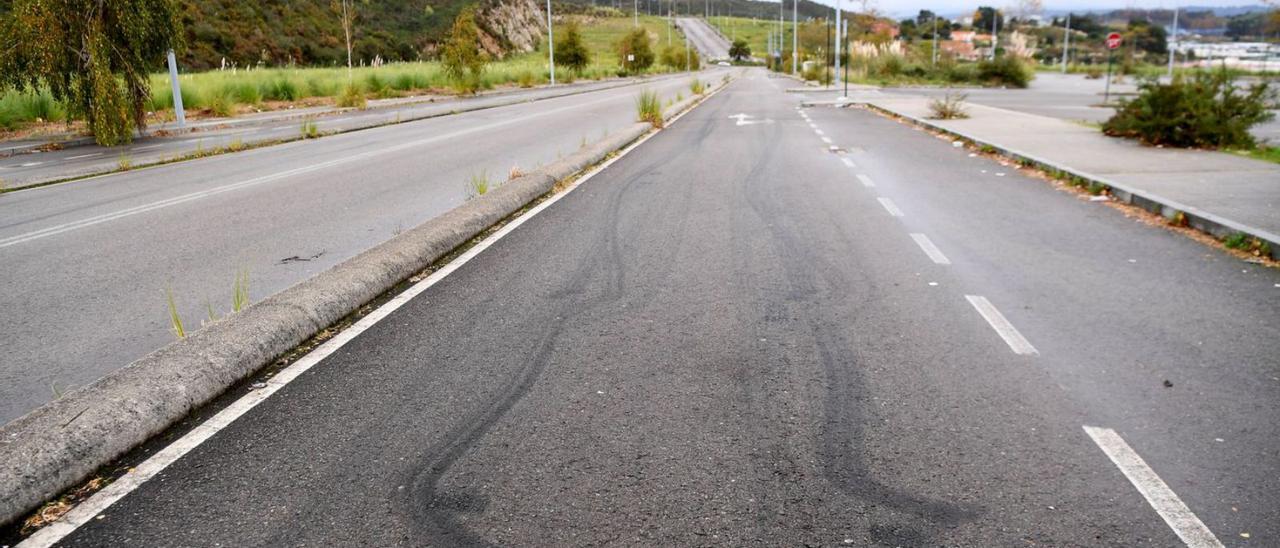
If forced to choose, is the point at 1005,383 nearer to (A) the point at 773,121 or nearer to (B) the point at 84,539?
(B) the point at 84,539

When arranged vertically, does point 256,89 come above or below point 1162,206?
above

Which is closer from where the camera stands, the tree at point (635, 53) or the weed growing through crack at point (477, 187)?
the weed growing through crack at point (477, 187)

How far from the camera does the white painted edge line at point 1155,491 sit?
3.14 m

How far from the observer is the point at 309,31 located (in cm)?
6888

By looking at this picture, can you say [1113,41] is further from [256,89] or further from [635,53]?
[635,53]

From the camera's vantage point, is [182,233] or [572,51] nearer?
[182,233]

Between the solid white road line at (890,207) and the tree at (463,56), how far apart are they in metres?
36.0

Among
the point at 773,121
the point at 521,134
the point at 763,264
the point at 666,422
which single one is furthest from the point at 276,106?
the point at 666,422

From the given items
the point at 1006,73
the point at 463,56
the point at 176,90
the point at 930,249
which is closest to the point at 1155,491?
→ the point at 930,249

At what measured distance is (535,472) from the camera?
12.0ft

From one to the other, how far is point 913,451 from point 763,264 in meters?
3.61

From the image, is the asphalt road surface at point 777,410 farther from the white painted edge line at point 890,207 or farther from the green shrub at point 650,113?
the green shrub at point 650,113

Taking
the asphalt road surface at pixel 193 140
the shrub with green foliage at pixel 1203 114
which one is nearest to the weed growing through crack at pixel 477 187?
the asphalt road surface at pixel 193 140

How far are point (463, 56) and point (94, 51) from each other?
25.1 metres
